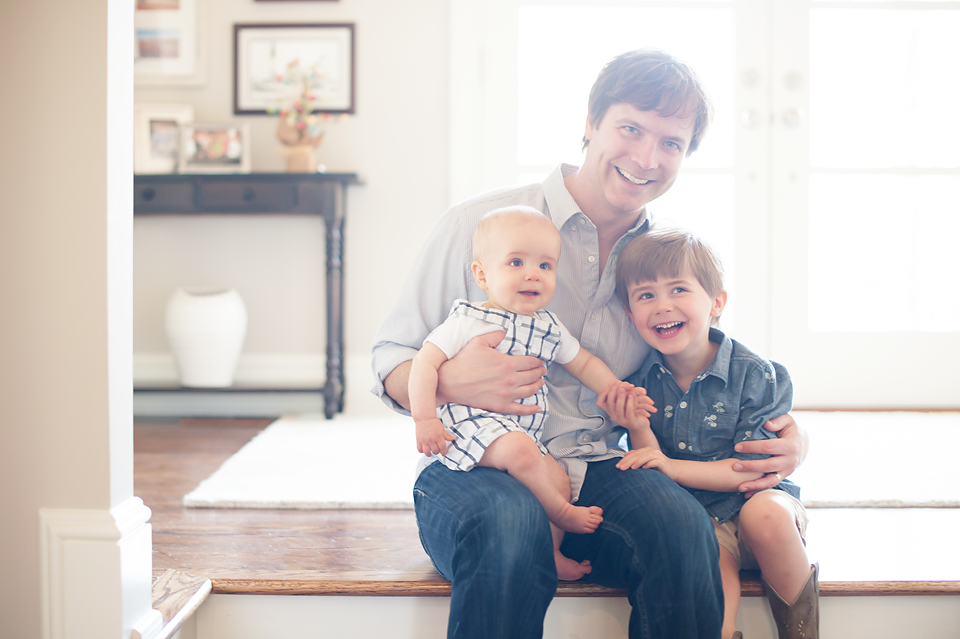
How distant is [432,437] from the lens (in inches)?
39.3

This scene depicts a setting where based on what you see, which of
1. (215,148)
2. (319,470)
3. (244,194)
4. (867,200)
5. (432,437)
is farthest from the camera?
(867,200)

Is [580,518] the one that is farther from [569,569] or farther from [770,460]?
[770,460]

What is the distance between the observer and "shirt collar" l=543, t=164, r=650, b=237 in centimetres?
116

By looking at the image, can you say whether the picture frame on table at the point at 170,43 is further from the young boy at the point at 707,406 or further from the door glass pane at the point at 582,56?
the young boy at the point at 707,406

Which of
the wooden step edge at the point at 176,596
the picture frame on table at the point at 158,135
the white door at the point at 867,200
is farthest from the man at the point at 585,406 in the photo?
the picture frame on table at the point at 158,135

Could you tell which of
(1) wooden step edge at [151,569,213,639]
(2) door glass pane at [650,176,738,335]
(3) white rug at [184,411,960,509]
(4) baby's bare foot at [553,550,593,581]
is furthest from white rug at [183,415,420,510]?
(2) door glass pane at [650,176,738,335]

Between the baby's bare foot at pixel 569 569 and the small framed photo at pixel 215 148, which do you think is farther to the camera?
the small framed photo at pixel 215 148

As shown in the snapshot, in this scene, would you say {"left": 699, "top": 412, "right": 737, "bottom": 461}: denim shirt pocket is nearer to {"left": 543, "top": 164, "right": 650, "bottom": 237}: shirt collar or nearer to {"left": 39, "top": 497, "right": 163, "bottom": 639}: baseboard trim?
{"left": 543, "top": 164, "right": 650, "bottom": 237}: shirt collar

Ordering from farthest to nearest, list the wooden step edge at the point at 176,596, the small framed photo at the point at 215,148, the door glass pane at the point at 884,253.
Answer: the door glass pane at the point at 884,253, the small framed photo at the point at 215,148, the wooden step edge at the point at 176,596

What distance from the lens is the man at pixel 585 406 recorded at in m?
0.90

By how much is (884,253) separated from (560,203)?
224 cm

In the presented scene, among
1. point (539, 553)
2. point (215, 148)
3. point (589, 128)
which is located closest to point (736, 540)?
point (539, 553)

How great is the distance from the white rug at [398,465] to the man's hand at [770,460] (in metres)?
0.57

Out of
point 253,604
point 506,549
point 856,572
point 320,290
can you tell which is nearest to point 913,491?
point 856,572
